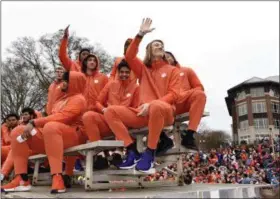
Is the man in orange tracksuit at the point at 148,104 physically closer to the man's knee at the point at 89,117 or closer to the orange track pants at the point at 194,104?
the orange track pants at the point at 194,104

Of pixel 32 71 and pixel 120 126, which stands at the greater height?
pixel 32 71

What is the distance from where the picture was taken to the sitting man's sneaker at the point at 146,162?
371 centimetres

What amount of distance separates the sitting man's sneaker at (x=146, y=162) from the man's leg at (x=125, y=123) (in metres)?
0.12

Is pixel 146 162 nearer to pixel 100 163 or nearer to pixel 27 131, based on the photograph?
pixel 100 163

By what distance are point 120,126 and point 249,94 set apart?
61957 mm

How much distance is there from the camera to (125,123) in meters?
4.03

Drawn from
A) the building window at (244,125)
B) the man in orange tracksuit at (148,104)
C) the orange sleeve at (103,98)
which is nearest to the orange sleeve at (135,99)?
the man in orange tracksuit at (148,104)

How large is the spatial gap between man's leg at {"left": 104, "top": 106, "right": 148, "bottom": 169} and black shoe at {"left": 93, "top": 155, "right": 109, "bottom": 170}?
0.64m

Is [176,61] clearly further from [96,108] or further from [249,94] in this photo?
[249,94]

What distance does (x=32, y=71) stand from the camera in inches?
1040

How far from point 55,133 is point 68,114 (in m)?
0.32

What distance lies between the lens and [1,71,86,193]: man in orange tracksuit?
3.95 meters

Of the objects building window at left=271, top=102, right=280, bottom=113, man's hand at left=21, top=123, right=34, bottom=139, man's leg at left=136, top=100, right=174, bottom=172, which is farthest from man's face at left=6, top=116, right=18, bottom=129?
building window at left=271, top=102, right=280, bottom=113

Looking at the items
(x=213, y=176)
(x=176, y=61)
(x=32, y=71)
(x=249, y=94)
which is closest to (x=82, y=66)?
(x=176, y=61)
